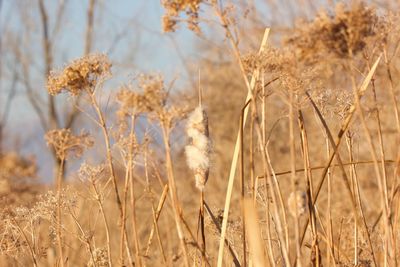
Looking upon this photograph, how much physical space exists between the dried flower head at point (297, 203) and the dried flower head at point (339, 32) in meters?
0.25

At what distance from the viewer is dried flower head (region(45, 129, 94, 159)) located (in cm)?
170

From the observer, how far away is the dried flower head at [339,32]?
1125mm

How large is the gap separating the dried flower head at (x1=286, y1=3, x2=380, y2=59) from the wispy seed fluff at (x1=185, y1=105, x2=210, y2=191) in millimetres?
234

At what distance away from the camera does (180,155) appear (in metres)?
8.71

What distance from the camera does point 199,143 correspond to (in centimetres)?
129

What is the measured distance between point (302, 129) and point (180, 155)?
23.8ft

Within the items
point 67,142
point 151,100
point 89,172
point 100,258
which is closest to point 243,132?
point 151,100

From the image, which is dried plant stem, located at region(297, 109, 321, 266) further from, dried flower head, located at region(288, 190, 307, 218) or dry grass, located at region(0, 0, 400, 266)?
dried flower head, located at region(288, 190, 307, 218)

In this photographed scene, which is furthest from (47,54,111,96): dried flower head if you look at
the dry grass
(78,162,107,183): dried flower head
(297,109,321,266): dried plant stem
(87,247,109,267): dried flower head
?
(87,247,109,267): dried flower head

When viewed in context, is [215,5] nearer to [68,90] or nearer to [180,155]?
[68,90]

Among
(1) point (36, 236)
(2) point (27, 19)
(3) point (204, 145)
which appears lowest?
(1) point (36, 236)

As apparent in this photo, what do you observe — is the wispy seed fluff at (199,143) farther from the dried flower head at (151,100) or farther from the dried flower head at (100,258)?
the dried flower head at (100,258)

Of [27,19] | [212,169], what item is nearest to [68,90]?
[212,169]

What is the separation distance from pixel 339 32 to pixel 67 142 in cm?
82
